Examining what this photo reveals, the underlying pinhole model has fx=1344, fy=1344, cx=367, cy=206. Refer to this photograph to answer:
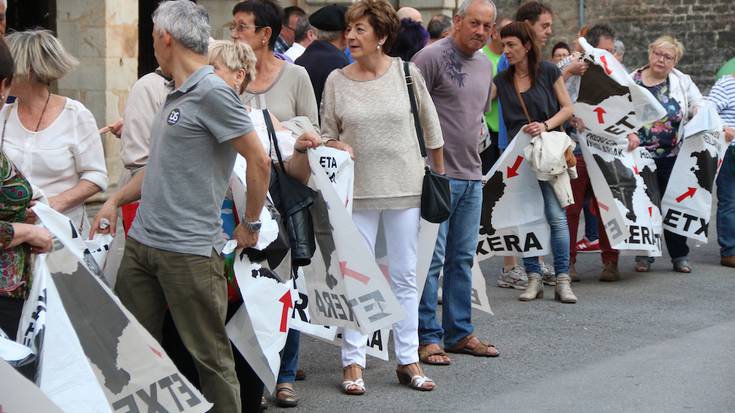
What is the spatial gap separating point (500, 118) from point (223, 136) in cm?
499

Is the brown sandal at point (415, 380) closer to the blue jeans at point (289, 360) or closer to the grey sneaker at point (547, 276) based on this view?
the blue jeans at point (289, 360)

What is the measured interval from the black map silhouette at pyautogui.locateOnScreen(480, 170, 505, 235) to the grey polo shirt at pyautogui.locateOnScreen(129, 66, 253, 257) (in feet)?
14.9

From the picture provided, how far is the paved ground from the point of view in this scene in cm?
669

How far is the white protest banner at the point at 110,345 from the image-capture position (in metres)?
4.77

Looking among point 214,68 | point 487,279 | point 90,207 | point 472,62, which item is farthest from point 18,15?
point 214,68

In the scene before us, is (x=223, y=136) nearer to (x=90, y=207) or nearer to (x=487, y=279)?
(x=487, y=279)

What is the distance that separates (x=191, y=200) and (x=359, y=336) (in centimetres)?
193

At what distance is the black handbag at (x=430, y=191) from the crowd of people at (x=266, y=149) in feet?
0.07

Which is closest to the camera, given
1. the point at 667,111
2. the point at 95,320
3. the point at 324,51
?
the point at 95,320

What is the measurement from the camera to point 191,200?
516cm

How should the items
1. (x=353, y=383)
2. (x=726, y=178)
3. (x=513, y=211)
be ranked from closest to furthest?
(x=353, y=383), (x=513, y=211), (x=726, y=178)

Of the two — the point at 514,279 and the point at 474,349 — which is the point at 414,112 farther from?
the point at 514,279

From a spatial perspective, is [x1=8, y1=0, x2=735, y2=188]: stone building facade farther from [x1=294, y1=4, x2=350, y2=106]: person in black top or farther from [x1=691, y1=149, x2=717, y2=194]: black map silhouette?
[x1=691, y1=149, x2=717, y2=194]: black map silhouette

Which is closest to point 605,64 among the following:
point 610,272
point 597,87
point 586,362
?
point 597,87
